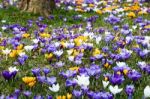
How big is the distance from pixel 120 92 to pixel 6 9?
1021cm

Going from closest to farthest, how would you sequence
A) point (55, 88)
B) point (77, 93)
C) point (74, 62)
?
1. point (77, 93)
2. point (55, 88)
3. point (74, 62)

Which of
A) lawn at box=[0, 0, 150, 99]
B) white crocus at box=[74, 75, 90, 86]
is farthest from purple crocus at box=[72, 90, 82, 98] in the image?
white crocus at box=[74, 75, 90, 86]

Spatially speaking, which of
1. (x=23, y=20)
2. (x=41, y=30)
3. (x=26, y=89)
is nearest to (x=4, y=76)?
(x=26, y=89)

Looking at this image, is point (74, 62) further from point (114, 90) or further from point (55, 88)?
point (114, 90)

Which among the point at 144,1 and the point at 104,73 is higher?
the point at 104,73

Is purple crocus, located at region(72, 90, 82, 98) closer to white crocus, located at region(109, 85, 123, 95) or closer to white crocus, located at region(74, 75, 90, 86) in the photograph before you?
white crocus, located at region(74, 75, 90, 86)

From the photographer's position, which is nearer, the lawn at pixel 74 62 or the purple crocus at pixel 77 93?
the purple crocus at pixel 77 93

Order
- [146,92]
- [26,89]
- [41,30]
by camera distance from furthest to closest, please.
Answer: [41,30], [26,89], [146,92]

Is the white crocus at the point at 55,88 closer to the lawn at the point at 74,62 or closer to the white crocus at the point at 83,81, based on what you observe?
the lawn at the point at 74,62

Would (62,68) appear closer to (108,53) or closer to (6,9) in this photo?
(108,53)

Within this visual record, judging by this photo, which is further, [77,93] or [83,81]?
[83,81]

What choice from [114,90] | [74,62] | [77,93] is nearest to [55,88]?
[77,93]

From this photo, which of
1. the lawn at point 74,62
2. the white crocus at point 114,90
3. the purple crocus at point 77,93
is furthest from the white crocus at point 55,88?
the white crocus at point 114,90

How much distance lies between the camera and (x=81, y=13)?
1681 centimetres
